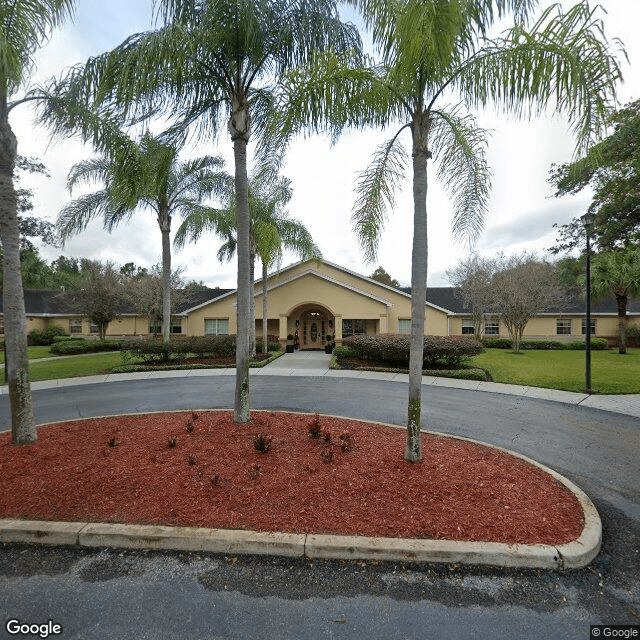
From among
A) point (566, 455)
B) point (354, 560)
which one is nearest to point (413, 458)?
point (354, 560)

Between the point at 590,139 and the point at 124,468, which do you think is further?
the point at 124,468

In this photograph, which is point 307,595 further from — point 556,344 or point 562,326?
point 562,326

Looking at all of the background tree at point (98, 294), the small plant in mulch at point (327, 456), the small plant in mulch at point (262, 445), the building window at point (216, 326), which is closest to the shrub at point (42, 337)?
the background tree at point (98, 294)

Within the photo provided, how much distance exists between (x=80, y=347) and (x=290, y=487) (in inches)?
1020

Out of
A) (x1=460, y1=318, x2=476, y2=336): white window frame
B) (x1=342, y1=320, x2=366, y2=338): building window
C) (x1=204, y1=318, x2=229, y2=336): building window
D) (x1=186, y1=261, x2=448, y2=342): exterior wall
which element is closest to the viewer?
(x1=186, y1=261, x2=448, y2=342): exterior wall

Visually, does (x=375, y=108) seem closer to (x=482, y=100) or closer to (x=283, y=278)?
(x=482, y=100)

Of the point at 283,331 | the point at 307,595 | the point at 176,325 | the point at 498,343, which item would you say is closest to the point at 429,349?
the point at 283,331

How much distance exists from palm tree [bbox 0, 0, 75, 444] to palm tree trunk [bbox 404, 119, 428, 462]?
6.28 metres

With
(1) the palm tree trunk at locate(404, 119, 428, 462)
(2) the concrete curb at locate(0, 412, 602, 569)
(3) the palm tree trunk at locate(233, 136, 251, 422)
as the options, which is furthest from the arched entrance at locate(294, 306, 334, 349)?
(2) the concrete curb at locate(0, 412, 602, 569)

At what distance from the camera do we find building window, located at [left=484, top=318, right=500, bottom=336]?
30.7m

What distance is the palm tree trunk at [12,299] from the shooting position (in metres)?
5.77

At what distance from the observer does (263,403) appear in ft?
32.0

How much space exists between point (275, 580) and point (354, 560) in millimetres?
768

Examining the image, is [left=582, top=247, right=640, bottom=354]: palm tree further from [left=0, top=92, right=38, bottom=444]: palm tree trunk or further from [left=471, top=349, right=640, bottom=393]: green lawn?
[left=0, top=92, right=38, bottom=444]: palm tree trunk
